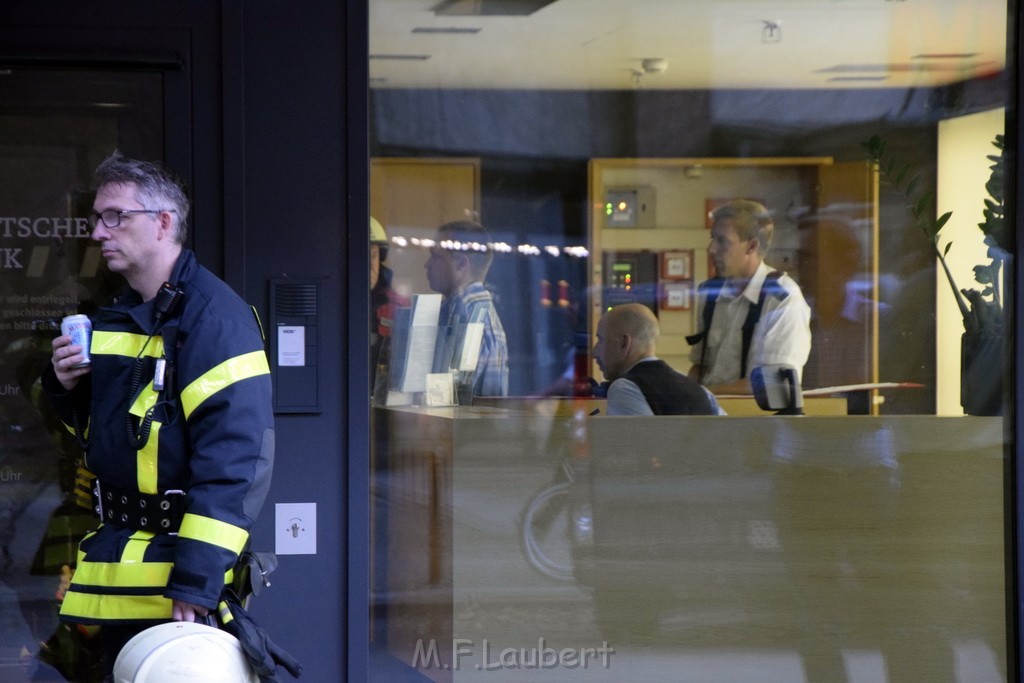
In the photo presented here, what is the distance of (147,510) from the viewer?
2.70m

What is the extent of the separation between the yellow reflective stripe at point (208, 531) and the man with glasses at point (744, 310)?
2197 mm

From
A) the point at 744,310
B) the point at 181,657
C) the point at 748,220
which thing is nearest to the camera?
the point at 181,657

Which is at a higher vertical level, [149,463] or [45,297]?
[45,297]

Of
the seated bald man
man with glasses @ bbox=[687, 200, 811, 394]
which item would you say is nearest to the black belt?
the seated bald man

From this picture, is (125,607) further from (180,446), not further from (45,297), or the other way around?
(45,297)

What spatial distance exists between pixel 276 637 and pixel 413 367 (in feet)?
A: 3.16

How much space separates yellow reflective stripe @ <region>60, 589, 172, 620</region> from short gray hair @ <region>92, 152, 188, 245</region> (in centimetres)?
81

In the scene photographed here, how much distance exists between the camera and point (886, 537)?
4.12m

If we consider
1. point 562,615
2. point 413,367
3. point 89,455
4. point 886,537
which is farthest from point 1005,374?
point 89,455

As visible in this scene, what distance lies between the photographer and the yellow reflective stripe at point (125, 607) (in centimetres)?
268

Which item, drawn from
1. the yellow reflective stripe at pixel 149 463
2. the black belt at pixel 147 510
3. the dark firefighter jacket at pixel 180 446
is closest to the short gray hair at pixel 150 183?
the dark firefighter jacket at pixel 180 446

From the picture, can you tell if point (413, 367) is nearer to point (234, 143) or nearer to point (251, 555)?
point (234, 143)

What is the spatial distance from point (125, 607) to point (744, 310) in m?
2.71

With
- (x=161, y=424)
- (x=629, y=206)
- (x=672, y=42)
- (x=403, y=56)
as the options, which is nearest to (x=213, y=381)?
(x=161, y=424)
